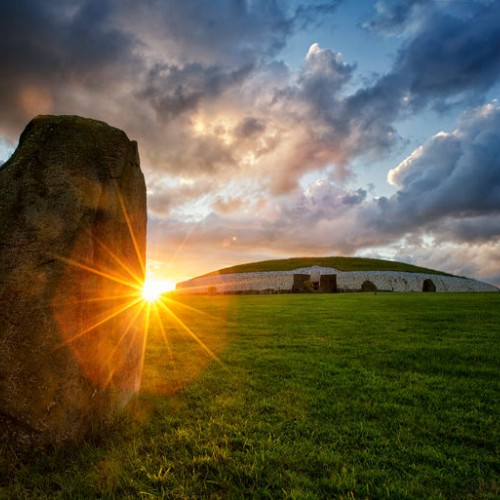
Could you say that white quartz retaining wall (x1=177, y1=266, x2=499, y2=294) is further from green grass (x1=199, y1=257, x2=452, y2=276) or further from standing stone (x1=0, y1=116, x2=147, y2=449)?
standing stone (x1=0, y1=116, x2=147, y2=449)

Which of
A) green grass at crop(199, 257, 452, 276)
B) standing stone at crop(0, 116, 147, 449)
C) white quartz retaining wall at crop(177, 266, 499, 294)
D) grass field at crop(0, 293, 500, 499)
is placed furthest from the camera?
green grass at crop(199, 257, 452, 276)

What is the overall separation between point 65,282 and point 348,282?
172ft

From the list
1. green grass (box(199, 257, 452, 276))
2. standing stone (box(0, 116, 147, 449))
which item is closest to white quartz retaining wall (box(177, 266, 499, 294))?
green grass (box(199, 257, 452, 276))

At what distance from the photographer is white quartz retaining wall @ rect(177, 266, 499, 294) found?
182 ft

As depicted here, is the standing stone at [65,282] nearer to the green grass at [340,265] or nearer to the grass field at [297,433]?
the grass field at [297,433]

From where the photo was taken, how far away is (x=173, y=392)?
268 inches

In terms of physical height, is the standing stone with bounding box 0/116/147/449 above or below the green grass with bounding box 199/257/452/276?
below

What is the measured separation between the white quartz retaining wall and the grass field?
44.8 m

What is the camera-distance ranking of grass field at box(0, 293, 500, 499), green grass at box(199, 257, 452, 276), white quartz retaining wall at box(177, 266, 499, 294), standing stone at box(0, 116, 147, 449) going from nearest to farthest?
grass field at box(0, 293, 500, 499)
standing stone at box(0, 116, 147, 449)
white quartz retaining wall at box(177, 266, 499, 294)
green grass at box(199, 257, 452, 276)

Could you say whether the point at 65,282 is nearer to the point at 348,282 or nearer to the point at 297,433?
the point at 297,433

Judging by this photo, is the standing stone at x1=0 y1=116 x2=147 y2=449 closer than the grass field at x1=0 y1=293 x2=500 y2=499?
No

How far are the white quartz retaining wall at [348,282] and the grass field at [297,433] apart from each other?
147 ft

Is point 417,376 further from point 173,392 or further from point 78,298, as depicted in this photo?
point 78,298

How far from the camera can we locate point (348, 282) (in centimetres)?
5350
